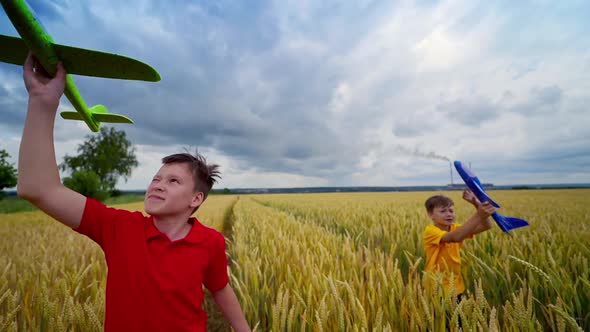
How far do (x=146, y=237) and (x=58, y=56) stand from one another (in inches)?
26.0

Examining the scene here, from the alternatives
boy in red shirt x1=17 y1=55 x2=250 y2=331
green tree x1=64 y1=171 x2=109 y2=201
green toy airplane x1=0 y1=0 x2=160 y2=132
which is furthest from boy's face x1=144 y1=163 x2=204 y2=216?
green tree x1=64 y1=171 x2=109 y2=201

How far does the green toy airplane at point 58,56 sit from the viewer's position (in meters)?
0.67

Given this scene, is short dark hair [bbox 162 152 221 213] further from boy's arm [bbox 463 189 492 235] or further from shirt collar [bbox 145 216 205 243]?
boy's arm [bbox 463 189 492 235]

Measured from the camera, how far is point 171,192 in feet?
3.68

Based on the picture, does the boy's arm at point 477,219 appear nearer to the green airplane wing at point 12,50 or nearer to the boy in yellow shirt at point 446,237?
A: the boy in yellow shirt at point 446,237

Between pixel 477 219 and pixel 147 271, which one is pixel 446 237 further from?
pixel 147 271

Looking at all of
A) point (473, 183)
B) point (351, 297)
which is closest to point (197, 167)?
point (351, 297)

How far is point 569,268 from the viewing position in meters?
2.55

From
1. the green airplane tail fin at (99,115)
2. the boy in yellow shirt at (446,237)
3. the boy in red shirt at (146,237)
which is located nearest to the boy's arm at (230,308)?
the boy in red shirt at (146,237)

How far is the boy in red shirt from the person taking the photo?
80 centimetres

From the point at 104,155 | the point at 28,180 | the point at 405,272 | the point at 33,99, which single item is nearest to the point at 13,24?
the point at 33,99

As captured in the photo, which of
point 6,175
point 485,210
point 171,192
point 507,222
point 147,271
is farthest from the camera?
point 6,175

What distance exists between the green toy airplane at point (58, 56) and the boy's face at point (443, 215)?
8.16ft

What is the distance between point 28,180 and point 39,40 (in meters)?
0.38
